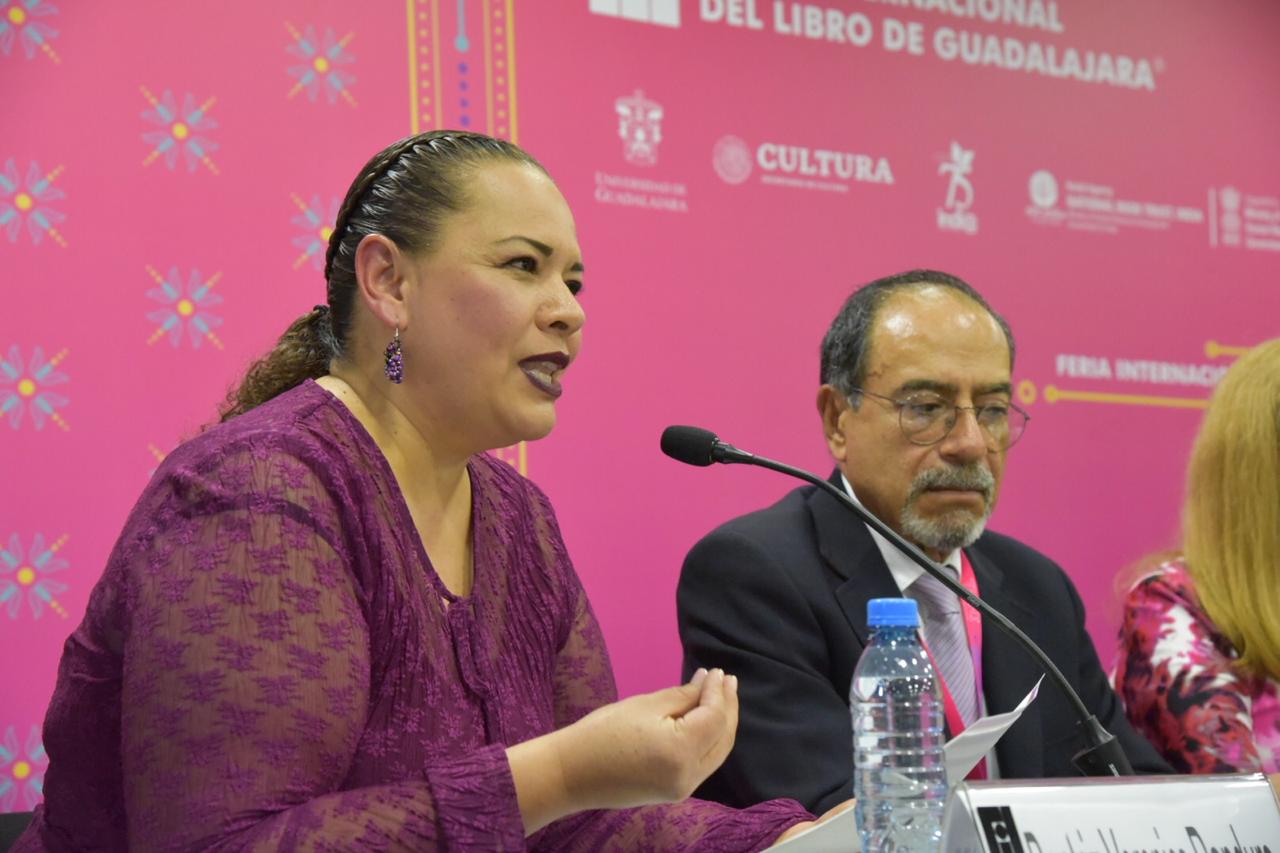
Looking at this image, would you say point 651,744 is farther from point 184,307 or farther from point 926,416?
point 184,307

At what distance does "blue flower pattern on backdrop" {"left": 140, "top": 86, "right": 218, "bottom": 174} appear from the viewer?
2928mm

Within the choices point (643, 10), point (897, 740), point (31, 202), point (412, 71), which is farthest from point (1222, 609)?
point (31, 202)

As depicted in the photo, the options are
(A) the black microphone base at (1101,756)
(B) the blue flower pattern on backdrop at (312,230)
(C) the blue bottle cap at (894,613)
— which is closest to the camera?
(C) the blue bottle cap at (894,613)

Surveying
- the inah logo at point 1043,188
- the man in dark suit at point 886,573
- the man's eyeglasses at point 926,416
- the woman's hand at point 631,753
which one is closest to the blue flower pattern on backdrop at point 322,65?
the man in dark suit at point 886,573

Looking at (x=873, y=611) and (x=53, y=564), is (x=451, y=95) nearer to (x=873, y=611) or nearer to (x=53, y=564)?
(x=53, y=564)

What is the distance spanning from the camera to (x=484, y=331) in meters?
1.87

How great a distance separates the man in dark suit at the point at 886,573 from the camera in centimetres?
240

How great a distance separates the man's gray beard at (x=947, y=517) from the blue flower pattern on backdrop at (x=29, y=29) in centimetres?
176

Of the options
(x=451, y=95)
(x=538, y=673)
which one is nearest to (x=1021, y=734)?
(x=538, y=673)

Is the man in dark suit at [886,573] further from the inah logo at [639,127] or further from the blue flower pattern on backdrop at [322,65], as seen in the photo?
the blue flower pattern on backdrop at [322,65]

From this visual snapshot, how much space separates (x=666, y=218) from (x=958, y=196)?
838mm

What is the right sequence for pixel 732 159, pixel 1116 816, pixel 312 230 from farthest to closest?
pixel 732 159 → pixel 312 230 → pixel 1116 816

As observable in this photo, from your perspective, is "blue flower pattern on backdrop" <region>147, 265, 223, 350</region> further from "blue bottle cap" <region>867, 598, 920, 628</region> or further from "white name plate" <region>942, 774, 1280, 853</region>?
"white name plate" <region>942, 774, 1280, 853</region>

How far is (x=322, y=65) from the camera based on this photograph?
3100 mm
